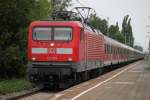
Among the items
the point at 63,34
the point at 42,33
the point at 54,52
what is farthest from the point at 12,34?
the point at 54,52

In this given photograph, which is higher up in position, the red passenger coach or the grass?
the red passenger coach

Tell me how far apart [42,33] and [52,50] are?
38.6 inches

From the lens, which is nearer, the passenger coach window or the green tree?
the passenger coach window

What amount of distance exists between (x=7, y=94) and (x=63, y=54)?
3752mm

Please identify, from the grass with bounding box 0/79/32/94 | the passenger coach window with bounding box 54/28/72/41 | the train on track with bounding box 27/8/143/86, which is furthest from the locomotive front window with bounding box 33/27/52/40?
the grass with bounding box 0/79/32/94

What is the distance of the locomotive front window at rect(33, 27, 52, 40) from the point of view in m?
21.9

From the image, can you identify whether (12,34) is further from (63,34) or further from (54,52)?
(54,52)

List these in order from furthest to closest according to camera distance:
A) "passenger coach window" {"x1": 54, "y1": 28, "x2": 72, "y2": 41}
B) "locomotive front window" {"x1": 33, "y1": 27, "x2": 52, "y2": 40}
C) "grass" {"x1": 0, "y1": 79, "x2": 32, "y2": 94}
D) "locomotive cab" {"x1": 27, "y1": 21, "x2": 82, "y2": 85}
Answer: "locomotive front window" {"x1": 33, "y1": 27, "x2": 52, "y2": 40} < "passenger coach window" {"x1": 54, "y1": 28, "x2": 72, "y2": 41} < "locomotive cab" {"x1": 27, "y1": 21, "x2": 82, "y2": 85} < "grass" {"x1": 0, "y1": 79, "x2": 32, "y2": 94}

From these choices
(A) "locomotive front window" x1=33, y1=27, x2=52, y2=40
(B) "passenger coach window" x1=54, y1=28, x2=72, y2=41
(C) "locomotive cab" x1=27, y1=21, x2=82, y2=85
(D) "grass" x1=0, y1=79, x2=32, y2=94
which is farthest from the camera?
(A) "locomotive front window" x1=33, y1=27, x2=52, y2=40

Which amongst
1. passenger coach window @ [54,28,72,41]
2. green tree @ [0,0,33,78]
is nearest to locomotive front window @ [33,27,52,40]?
passenger coach window @ [54,28,72,41]

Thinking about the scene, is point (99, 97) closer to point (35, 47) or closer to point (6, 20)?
point (35, 47)

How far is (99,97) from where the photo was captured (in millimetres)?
17125

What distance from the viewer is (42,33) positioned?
72.1 feet

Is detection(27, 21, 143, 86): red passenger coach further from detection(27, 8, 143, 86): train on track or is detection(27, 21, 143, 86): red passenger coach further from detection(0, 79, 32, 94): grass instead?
detection(0, 79, 32, 94): grass
